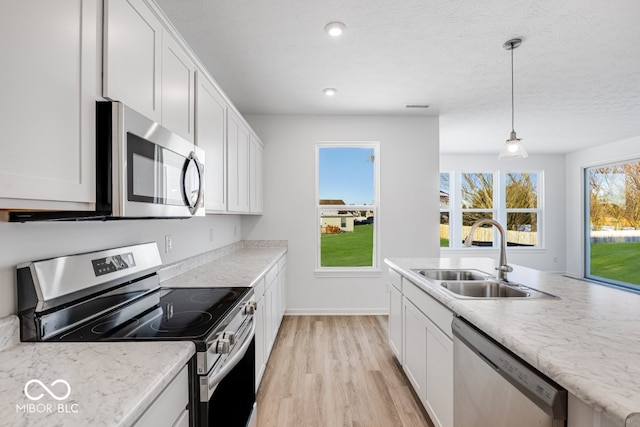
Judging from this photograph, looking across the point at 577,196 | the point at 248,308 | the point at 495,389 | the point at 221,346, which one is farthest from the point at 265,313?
the point at 577,196

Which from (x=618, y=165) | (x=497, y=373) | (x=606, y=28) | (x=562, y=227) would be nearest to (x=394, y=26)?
(x=606, y=28)

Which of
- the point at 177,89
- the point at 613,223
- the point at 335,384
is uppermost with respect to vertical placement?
the point at 177,89

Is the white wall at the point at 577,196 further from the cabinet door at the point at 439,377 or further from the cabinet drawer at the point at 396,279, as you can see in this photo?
the cabinet door at the point at 439,377

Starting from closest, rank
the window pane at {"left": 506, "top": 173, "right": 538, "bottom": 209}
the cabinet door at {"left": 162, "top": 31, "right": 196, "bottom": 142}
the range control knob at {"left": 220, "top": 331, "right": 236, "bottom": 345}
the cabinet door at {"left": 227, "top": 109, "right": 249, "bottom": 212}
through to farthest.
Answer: the range control knob at {"left": 220, "top": 331, "right": 236, "bottom": 345} → the cabinet door at {"left": 162, "top": 31, "right": 196, "bottom": 142} → the cabinet door at {"left": 227, "top": 109, "right": 249, "bottom": 212} → the window pane at {"left": 506, "top": 173, "right": 538, "bottom": 209}

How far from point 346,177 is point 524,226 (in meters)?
4.78

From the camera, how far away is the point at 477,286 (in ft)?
6.84

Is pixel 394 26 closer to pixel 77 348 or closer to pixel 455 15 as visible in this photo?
pixel 455 15

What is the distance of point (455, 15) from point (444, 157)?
5.21 meters

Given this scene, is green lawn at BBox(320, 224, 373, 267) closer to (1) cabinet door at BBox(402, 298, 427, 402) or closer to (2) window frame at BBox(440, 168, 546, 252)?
(1) cabinet door at BBox(402, 298, 427, 402)

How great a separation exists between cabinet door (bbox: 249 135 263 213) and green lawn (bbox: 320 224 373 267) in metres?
1.07

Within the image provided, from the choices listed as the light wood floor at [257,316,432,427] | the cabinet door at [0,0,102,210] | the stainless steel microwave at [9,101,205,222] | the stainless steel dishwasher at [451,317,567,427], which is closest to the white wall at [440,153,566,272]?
the light wood floor at [257,316,432,427]

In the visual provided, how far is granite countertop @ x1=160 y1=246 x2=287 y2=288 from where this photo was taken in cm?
206

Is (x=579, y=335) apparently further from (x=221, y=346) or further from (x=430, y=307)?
(x=221, y=346)

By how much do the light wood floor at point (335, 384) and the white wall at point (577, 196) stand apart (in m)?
5.47
